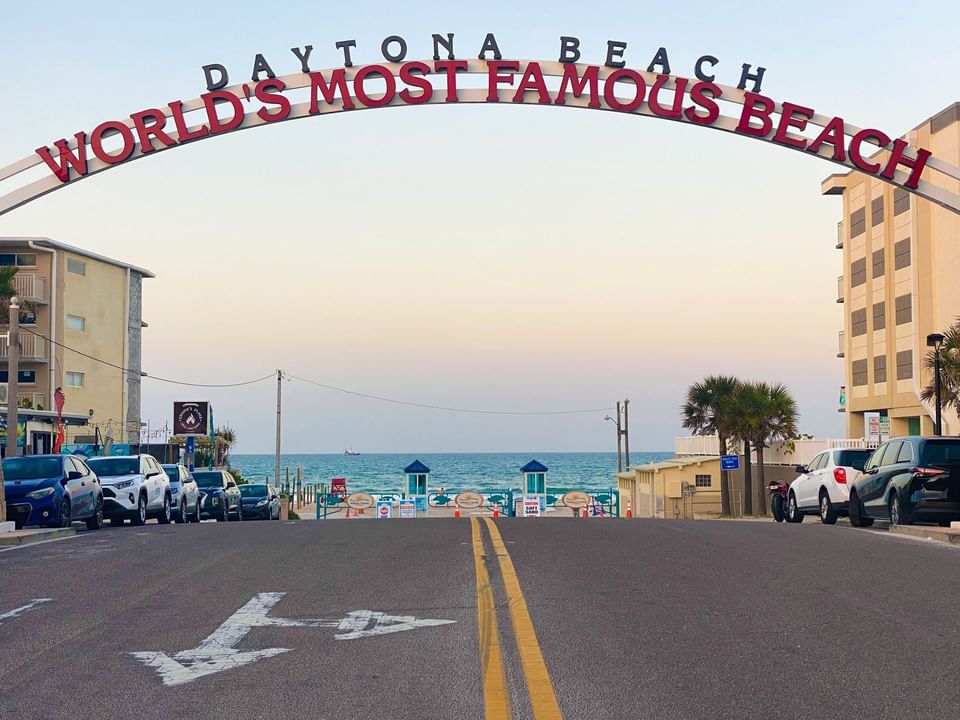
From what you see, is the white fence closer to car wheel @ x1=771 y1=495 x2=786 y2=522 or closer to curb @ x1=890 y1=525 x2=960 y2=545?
car wheel @ x1=771 y1=495 x2=786 y2=522

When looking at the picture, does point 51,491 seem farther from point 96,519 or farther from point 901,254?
point 901,254

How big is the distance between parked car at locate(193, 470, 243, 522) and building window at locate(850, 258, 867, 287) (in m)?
34.2

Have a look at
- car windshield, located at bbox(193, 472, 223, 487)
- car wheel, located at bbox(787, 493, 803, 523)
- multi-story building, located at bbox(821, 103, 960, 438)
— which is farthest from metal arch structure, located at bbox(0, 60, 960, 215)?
multi-story building, located at bbox(821, 103, 960, 438)

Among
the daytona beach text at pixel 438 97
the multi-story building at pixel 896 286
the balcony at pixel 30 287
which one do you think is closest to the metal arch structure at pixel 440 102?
the daytona beach text at pixel 438 97

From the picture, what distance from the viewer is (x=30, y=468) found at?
23609mm

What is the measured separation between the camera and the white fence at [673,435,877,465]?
167ft

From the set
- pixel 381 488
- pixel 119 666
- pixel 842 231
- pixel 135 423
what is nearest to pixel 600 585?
pixel 119 666

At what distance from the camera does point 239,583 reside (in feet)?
38.3

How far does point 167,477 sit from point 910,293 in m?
35.8

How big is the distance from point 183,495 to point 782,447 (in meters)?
32.6

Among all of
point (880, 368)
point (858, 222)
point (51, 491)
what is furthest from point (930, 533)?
point (858, 222)

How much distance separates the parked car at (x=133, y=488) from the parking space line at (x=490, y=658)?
1697 centimetres

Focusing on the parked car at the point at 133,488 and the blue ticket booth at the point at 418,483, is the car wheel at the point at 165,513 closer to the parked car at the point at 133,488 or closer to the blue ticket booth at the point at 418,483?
the parked car at the point at 133,488

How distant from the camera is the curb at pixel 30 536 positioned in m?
18.4
